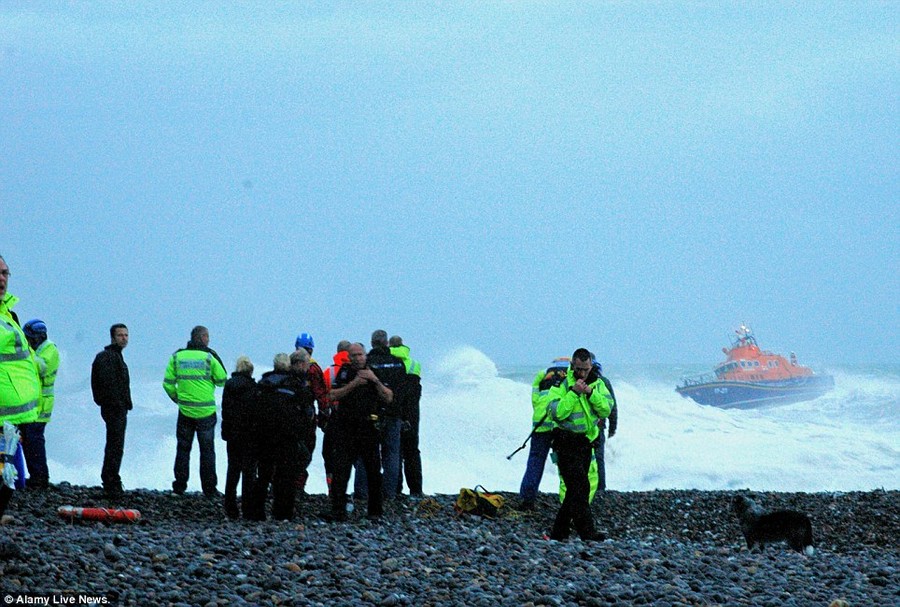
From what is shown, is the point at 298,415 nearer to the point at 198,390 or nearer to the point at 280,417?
the point at 280,417

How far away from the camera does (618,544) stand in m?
10.7

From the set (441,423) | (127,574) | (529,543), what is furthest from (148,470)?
(127,574)

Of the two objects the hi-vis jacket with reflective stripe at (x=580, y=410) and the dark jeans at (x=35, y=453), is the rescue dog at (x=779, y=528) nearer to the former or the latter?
the hi-vis jacket with reflective stripe at (x=580, y=410)

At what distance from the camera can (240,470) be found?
12.7 metres

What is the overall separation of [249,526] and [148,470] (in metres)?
16.4

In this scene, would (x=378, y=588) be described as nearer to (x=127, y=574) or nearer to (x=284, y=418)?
(x=127, y=574)

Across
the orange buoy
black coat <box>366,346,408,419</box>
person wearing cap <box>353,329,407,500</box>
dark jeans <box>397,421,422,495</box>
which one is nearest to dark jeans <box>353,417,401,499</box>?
person wearing cap <box>353,329,407,500</box>

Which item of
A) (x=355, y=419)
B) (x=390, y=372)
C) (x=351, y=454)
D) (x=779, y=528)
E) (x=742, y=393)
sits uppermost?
(x=742, y=393)

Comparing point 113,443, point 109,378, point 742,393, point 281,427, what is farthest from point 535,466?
point 742,393

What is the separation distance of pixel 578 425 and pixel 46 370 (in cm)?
665

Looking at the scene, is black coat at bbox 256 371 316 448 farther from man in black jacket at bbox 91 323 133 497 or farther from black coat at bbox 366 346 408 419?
man in black jacket at bbox 91 323 133 497

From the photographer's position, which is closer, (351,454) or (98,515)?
(98,515)

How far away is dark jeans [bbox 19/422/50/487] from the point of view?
1377cm

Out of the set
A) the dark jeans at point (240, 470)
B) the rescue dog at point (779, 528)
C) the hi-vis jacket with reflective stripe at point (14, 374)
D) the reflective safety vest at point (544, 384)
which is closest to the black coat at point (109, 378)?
the dark jeans at point (240, 470)
